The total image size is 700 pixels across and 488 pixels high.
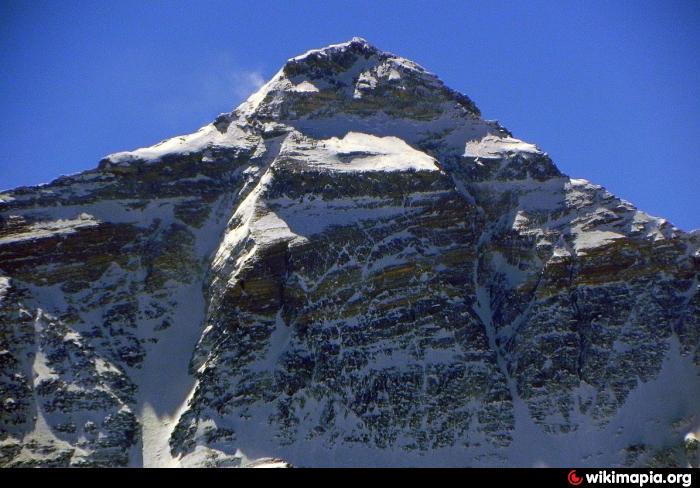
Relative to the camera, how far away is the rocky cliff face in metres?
83.0

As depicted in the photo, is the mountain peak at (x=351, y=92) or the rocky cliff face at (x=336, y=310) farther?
the mountain peak at (x=351, y=92)

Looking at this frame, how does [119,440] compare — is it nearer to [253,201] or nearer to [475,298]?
[253,201]

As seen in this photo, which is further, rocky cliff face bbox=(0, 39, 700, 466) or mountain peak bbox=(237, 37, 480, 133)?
mountain peak bbox=(237, 37, 480, 133)

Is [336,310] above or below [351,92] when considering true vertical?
below

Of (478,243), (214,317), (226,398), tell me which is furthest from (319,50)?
(226,398)

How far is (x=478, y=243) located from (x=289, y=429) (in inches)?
1170

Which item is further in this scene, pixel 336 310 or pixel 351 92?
pixel 351 92

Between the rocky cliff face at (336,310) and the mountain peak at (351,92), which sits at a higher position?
the mountain peak at (351,92)

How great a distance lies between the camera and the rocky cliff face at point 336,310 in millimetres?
83000

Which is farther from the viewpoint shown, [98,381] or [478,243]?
[478,243]

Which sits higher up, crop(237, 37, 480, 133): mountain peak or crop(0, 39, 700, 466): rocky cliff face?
crop(237, 37, 480, 133): mountain peak

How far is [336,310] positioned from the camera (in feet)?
297

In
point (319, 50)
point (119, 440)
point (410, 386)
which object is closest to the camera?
point (119, 440)

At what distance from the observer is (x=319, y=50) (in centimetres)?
11700
